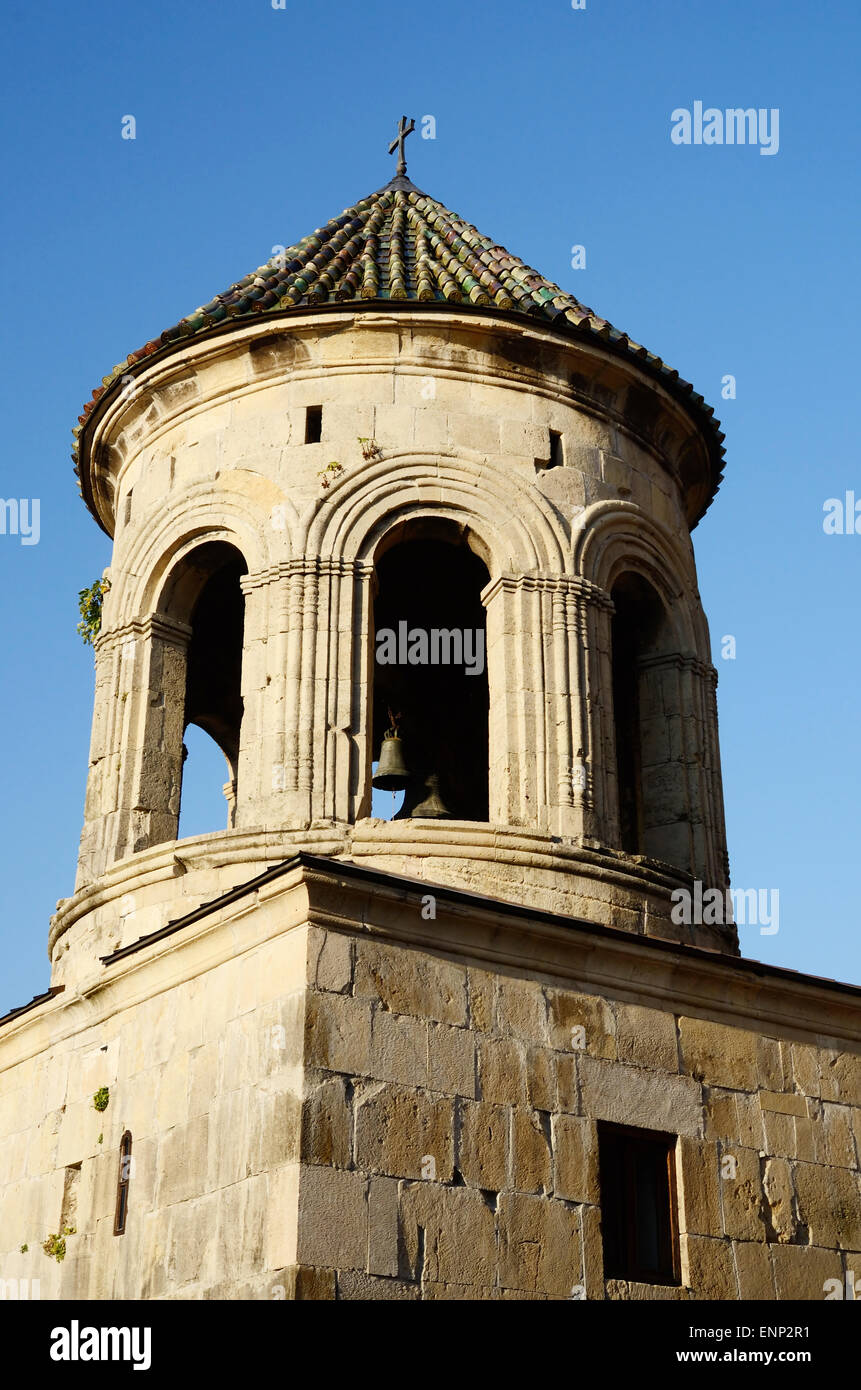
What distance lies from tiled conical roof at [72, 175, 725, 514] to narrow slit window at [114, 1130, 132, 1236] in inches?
229

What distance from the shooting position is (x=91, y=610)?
13.6 meters

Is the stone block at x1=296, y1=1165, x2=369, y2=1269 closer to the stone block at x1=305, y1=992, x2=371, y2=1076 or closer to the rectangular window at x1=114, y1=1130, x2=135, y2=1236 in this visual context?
the stone block at x1=305, y1=992, x2=371, y2=1076

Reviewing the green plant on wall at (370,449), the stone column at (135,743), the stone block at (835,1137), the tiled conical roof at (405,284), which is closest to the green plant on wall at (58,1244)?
the stone column at (135,743)

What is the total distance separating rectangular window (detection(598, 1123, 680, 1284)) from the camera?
10.0 metres

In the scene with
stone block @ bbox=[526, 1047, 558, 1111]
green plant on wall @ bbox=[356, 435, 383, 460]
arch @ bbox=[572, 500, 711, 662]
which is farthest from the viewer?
arch @ bbox=[572, 500, 711, 662]

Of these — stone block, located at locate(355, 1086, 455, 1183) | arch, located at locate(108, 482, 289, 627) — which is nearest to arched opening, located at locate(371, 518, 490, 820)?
arch, located at locate(108, 482, 289, 627)

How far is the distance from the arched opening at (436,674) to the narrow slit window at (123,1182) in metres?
3.96

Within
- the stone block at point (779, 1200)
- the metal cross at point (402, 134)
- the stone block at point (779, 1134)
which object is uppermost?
the metal cross at point (402, 134)

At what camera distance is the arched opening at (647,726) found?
12.6 metres

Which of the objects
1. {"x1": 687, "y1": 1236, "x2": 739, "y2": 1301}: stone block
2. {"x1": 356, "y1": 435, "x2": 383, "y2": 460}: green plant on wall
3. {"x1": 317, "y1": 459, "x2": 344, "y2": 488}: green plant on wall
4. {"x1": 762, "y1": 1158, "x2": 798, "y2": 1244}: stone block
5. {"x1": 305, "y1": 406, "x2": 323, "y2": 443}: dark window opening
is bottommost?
{"x1": 687, "y1": 1236, "x2": 739, "y2": 1301}: stone block

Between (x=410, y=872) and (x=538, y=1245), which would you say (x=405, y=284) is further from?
(x=538, y=1245)

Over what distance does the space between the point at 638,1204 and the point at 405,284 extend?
6780 millimetres

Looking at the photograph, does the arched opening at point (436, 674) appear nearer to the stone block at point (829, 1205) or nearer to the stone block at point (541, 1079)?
the stone block at point (541, 1079)
